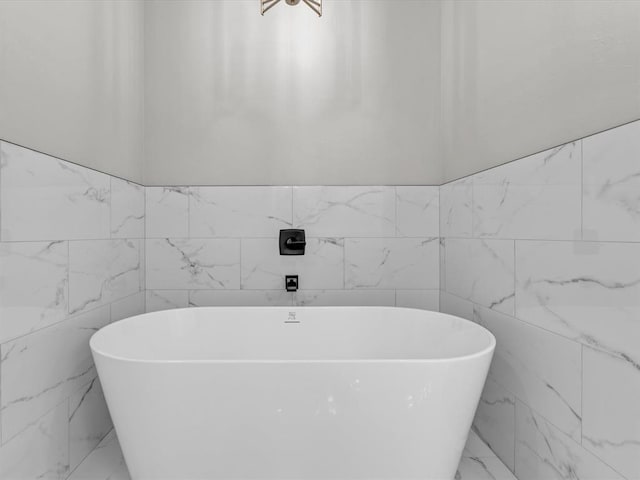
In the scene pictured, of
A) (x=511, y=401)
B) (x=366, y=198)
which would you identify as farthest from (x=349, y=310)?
(x=511, y=401)

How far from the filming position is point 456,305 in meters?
1.92

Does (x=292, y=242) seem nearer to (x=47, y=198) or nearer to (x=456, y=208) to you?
(x=456, y=208)

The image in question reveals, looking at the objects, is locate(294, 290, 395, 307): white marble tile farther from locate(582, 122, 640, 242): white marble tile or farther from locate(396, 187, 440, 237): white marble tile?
locate(582, 122, 640, 242): white marble tile

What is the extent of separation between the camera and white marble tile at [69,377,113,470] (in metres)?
1.40

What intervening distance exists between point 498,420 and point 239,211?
5.67ft

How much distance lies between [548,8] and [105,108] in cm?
193

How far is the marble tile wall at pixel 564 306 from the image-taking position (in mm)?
931

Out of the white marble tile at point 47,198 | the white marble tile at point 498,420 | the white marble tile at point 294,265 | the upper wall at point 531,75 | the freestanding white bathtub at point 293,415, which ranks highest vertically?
the upper wall at point 531,75

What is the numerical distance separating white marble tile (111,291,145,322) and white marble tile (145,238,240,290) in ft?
0.35

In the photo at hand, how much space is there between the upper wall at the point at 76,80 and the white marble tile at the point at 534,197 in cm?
182

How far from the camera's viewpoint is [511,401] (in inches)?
56.0

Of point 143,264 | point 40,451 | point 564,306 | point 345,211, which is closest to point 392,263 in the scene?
point 345,211

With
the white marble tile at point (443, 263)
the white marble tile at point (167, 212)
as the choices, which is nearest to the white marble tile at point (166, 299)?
the white marble tile at point (167, 212)

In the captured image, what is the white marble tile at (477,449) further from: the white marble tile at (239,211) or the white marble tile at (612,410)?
the white marble tile at (239,211)
